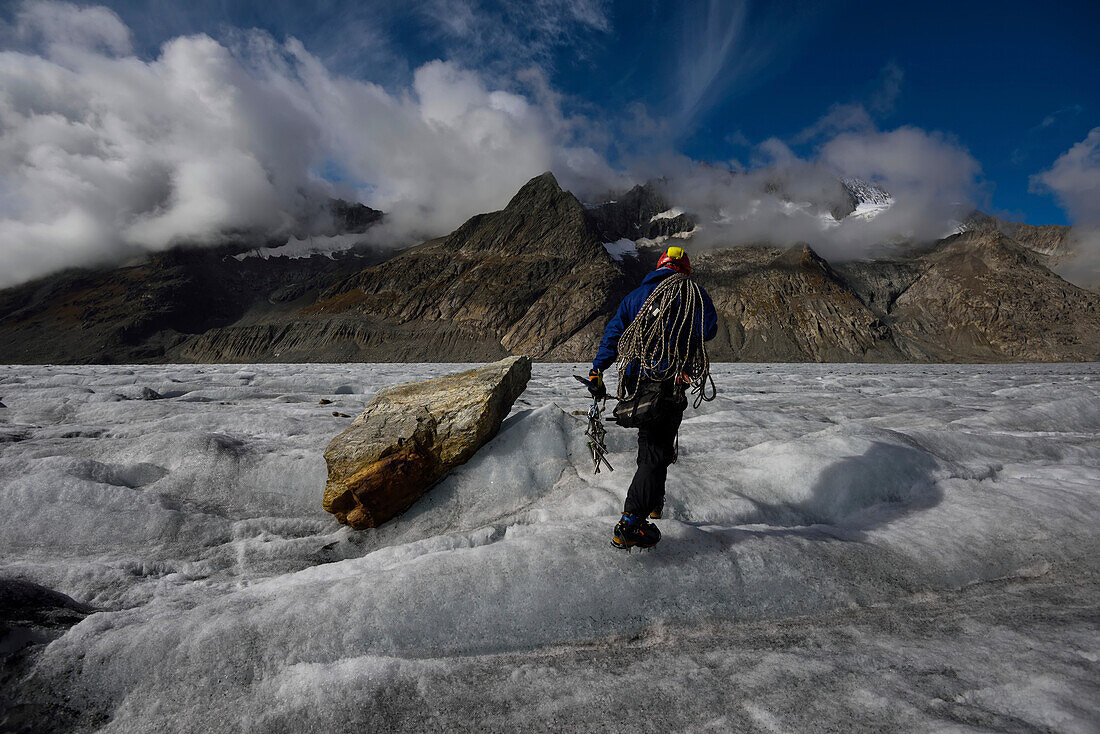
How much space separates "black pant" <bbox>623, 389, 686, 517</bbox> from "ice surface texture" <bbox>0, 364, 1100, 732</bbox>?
0.36 meters

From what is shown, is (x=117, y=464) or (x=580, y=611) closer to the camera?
(x=580, y=611)

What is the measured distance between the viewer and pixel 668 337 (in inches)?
142

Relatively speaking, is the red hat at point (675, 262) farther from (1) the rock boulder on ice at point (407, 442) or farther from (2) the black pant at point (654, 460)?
(1) the rock boulder on ice at point (407, 442)

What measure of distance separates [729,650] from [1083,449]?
6467 mm

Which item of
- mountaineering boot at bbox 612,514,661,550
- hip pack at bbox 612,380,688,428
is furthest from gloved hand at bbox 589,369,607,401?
mountaineering boot at bbox 612,514,661,550

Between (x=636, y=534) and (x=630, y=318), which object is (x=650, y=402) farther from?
(x=636, y=534)

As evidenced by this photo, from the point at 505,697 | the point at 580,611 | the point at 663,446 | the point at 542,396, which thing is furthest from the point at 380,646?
the point at 542,396

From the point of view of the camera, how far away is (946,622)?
261 centimetres

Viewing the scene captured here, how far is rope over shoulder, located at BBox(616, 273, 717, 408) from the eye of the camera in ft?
11.5

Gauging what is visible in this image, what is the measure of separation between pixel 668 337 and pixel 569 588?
1.99m

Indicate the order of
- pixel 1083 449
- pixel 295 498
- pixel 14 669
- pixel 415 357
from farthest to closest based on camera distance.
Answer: pixel 415 357, pixel 1083 449, pixel 295 498, pixel 14 669

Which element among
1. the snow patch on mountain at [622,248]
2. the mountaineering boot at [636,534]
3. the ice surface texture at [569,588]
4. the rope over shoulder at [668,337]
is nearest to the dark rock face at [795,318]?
the snow patch on mountain at [622,248]

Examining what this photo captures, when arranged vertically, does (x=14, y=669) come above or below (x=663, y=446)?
below

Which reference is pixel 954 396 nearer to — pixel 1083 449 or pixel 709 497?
pixel 1083 449
